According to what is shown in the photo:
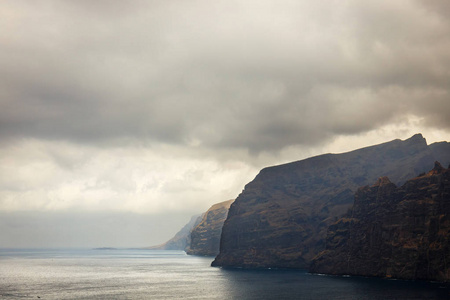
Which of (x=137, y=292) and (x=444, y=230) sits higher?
(x=444, y=230)

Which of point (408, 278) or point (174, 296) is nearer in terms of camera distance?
point (174, 296)

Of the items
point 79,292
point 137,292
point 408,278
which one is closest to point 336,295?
point 408,278

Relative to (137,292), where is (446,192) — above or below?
above

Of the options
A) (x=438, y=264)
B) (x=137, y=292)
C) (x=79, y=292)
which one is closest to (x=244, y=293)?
(x=137, y=292)

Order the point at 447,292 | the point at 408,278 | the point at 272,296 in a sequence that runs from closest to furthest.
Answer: the point at 447,292 < the point at 272,296 < the point at 408,278

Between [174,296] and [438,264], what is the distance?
11548cm

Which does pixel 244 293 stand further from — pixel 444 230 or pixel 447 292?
pixel 444 230

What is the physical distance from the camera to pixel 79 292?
190375mm

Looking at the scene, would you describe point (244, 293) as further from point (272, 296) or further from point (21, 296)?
point (21, 296)

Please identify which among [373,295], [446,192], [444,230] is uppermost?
[446,192]

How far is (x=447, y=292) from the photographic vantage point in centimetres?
15762

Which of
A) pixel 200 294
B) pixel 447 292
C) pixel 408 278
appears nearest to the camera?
pixel 447 292

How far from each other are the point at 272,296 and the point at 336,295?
25.0 m

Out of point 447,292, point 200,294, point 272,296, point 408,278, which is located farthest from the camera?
point 408,278
